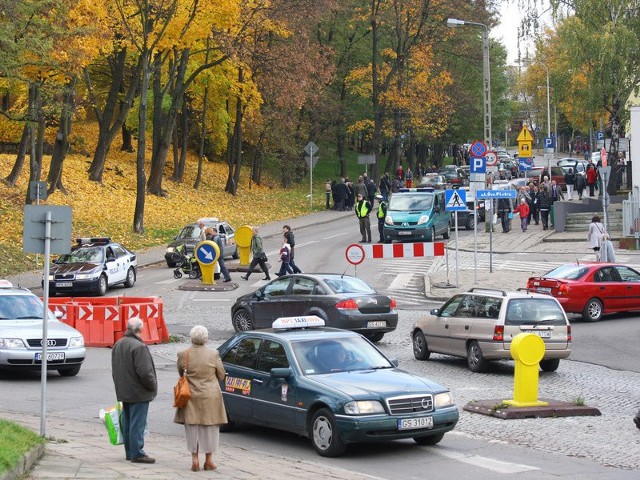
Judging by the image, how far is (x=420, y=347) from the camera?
838 inches

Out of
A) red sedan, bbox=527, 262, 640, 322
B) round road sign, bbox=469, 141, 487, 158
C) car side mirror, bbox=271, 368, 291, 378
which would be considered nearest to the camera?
car side mirror, bbox=271, 368, 291, 378

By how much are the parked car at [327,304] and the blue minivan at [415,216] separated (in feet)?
65.1

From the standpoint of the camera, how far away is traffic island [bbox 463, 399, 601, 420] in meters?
15.1

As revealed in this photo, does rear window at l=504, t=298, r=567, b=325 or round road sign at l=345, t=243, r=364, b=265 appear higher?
round road sign at l=345, t=243, r=364, b=265

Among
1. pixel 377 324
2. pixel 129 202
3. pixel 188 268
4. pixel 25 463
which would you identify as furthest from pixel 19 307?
pixel 129 202

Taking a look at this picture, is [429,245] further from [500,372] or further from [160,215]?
A: [160,215]

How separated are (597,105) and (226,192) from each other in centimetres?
1990

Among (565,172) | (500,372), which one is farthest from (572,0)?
(500,372)

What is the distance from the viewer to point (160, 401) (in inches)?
663

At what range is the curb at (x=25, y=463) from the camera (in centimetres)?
930

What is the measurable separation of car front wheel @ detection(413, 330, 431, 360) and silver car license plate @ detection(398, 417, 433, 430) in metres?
8.56

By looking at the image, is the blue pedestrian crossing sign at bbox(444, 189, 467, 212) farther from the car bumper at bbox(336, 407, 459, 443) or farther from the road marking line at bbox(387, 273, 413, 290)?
the car bumper at bbox(336, 407, 459, 443)

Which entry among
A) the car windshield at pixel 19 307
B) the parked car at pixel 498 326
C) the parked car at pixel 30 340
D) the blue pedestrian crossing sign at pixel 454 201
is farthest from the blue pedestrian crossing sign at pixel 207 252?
the parked car at pixel 498 326

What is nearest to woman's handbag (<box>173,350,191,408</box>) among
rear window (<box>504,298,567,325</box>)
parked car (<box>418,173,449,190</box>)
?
rear window (<box>504,298,567,325</box>)
